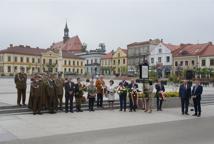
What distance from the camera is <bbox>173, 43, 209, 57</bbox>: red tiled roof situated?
221 ft

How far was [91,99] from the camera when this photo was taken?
1573 cm

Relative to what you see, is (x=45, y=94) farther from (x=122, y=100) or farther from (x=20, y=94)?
(x=122, y=100)

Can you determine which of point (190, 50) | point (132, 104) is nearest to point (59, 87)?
point (132, 104)

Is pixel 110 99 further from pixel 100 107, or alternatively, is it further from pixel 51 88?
pixel 51 88

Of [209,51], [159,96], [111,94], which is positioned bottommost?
[159,96]

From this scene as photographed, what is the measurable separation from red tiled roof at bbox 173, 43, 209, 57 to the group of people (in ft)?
174

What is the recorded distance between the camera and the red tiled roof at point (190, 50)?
221ft

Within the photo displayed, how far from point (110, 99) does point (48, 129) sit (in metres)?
6.11

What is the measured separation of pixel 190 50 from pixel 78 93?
5756cm

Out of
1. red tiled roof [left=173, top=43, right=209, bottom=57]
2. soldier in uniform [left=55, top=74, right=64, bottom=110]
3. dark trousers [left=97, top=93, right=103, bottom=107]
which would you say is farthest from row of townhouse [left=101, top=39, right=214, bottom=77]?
soldier in uniform [left=55, top=74, right=64, bottom=110]

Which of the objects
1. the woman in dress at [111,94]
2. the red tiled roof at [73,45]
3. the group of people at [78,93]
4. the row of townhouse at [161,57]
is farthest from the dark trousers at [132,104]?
the red tiled roof at [73,45]

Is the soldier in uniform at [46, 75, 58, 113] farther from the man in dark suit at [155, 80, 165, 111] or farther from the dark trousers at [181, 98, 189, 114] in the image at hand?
the dark trousers at [181, 98, 189, 114]

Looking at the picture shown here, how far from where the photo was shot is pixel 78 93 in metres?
15.5

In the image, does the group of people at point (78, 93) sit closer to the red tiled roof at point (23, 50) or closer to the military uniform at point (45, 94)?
the military uniform at point (45, 94)
